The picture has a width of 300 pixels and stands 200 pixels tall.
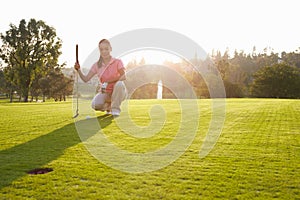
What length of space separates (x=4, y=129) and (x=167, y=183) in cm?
520

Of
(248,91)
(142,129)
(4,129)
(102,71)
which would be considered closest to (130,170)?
(142,129)

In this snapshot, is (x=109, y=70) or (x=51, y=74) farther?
(x=51, y=74)

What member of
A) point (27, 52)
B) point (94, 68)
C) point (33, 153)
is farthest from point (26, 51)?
point (33, 153)

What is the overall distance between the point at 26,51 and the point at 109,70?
44.1 m

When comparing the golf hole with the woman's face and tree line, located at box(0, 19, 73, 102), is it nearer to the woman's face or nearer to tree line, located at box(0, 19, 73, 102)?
the woman's face

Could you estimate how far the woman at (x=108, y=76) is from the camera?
9.56m

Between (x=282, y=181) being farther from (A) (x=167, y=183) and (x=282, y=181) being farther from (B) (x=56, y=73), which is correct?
(B) (x=56, y=73)

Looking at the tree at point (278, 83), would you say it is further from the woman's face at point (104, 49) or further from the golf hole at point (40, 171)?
the golf hole at point (40, 171)

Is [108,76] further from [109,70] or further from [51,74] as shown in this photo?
[51,74]

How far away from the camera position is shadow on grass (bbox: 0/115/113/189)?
352cm

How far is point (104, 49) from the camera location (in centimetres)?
944

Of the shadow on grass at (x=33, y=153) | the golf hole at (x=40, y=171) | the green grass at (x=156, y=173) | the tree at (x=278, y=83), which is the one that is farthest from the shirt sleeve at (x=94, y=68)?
the tree at (x=278, y=83)

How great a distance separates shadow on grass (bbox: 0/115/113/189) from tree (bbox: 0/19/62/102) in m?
46.0

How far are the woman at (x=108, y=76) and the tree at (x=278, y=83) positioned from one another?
63.4 metres
